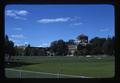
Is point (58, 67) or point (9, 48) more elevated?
point (9, 48)

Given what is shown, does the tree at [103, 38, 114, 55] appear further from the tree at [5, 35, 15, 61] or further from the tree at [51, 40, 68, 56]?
the tree at [5, 35, 15, 61]

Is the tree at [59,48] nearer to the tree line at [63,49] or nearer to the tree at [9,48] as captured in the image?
the tree line at [63,49]

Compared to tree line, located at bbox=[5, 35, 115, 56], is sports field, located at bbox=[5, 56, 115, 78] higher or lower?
lower

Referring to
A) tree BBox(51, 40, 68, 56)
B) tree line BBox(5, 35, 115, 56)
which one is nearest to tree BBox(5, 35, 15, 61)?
tree line BBox(5, 35, 115, 56)

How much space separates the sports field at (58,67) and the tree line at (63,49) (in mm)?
39

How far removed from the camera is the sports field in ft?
4.01

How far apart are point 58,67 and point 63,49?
0.16 meters

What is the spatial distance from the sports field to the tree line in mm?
39

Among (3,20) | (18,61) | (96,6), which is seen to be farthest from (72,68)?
(3,20)

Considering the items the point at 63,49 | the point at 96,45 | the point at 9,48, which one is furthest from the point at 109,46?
the point at 9,48

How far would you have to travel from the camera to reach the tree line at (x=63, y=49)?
124 centimetres

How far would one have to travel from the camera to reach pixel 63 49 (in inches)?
51.3

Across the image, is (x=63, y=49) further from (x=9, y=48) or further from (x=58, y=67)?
(x=9, y=48)
